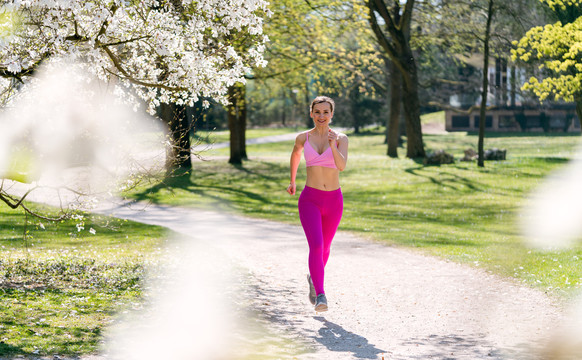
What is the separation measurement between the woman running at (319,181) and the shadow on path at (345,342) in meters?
0.39

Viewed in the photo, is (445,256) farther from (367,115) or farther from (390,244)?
(367,115)

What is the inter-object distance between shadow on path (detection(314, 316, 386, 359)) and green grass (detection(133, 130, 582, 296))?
331cm

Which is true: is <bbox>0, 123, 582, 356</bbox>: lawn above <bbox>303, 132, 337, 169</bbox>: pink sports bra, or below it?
below

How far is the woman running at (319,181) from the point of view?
25.5 feet

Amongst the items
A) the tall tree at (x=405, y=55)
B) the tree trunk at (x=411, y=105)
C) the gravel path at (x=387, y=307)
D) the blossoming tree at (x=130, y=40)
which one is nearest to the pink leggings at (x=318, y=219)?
the gravel path at (x=387, y=307)

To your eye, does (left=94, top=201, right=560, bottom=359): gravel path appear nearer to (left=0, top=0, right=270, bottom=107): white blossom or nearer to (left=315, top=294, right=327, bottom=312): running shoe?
(left=315, top=294, right=327, bottom=312): running shoe

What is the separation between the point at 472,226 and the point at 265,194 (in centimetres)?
874

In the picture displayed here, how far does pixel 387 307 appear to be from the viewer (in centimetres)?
920

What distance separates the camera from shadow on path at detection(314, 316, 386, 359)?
7062 millimetres

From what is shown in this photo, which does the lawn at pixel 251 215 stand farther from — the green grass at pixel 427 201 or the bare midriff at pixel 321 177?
the bare midriff at pixel 321 177

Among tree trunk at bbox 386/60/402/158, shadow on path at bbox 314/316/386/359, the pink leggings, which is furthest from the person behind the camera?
tree trunk at bbox 386/60/402/158

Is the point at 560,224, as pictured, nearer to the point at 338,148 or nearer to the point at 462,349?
the point at 462,349

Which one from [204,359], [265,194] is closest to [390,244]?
[204,359]

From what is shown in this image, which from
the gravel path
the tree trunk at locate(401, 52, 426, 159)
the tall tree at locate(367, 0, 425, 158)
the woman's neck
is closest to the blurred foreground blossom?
the gravel path
